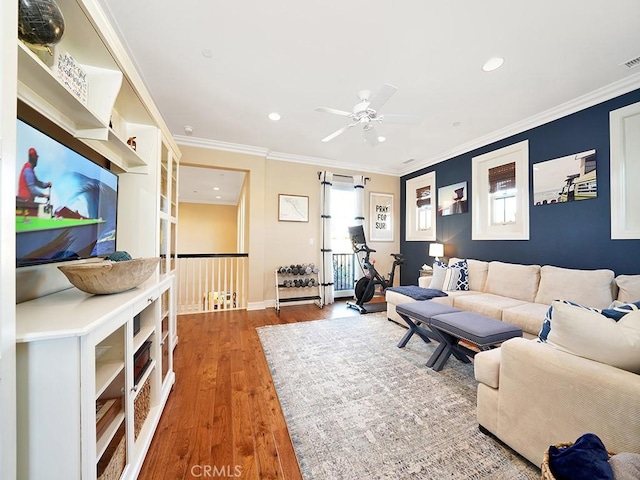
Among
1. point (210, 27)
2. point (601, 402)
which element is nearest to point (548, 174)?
point (601, 402)

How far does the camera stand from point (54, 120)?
4.02 feet

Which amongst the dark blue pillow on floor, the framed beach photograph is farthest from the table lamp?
the dark blue pillow on floor

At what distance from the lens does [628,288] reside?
2.28 m

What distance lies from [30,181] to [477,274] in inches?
178

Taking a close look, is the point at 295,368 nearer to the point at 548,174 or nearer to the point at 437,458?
the point at 437,458

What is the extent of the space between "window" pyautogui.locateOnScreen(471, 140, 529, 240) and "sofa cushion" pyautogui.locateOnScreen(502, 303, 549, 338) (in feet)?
3.96

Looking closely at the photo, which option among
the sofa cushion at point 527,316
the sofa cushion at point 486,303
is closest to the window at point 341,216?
the sofa cushion at point 486,303

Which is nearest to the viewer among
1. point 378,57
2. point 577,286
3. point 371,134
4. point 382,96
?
point 378,57

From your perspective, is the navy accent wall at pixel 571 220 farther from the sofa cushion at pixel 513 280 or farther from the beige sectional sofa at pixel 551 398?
the beige sectional sofa at pixel 551 398

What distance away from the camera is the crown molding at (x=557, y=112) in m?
2.51

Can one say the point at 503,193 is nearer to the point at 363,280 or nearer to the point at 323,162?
the point at 363,280

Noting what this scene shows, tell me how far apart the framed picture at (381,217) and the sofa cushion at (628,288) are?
139 inches

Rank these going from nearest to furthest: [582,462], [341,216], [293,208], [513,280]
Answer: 1. [582,462]
2. [513,280]
3. [293,208]
4. [341,216]

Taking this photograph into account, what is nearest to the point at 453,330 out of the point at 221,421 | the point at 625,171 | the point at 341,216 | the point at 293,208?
the point at 221,421
